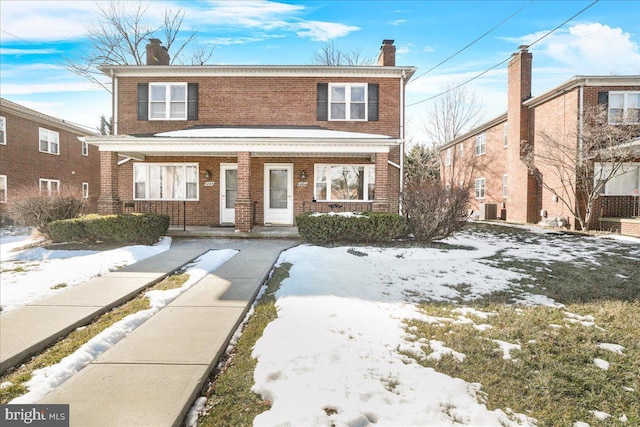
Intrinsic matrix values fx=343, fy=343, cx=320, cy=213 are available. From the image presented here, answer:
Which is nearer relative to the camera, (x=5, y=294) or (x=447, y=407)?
(x=447, y=407)

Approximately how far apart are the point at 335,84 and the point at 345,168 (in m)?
3.24

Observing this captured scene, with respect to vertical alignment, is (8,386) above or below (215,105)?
below

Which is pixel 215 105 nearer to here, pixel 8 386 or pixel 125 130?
pixel 125 130

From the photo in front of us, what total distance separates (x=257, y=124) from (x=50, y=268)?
841cm

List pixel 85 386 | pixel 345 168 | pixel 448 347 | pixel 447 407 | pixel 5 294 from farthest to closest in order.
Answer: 1. pixel 345 168
2. pixel 5 294
3. pixel 448 347
4. pixel 85 386
5. pixel 447 407

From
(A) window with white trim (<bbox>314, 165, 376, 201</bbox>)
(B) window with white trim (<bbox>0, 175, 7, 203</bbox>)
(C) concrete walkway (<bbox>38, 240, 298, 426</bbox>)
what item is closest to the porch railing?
(A) window with white trim (<bbox>314, 165, 376, 201</bbox>)

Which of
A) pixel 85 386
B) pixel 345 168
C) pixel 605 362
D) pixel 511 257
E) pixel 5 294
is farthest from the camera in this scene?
pixel 345 168

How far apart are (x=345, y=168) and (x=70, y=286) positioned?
9394mm

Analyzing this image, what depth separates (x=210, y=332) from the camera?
377 cm

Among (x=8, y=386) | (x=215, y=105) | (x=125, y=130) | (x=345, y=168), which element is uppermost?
(x=215, y=105)

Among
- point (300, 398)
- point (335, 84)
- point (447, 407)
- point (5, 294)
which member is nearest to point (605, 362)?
point (447, 407)

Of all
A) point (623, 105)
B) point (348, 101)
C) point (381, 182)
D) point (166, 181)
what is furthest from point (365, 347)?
point (623, 105)

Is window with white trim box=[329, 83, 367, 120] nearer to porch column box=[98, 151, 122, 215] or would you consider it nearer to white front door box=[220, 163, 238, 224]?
white front door box=[220, 163, 238, 224]

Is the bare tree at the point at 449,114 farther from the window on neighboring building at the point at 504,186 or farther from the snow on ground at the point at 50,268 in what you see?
the snow on ground at the point at 50,268
